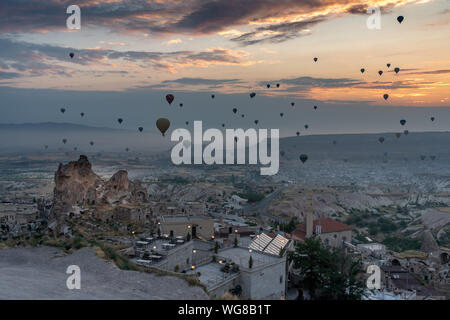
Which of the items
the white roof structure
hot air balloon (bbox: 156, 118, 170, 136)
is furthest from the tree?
hot air balloon (bbox: 156, 118, 170, 136)

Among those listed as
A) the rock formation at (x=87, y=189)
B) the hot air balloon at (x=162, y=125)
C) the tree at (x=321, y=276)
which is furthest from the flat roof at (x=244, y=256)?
the rock formation at (x=87, y=189)

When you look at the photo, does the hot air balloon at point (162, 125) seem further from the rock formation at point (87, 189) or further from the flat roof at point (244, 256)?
the flat roof at point (244, 256)

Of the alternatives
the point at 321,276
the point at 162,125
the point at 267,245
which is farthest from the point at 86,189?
the point at 321,276

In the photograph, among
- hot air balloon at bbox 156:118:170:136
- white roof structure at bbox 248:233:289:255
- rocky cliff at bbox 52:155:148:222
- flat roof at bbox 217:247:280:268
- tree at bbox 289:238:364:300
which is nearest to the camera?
flat roof at bbox 217:247:280:268

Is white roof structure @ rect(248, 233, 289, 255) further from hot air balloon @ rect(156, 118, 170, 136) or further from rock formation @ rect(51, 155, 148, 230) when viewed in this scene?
rock formation @ rect(51, 155, 148, 230)

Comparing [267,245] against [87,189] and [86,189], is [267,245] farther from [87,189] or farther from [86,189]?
[86,189]
